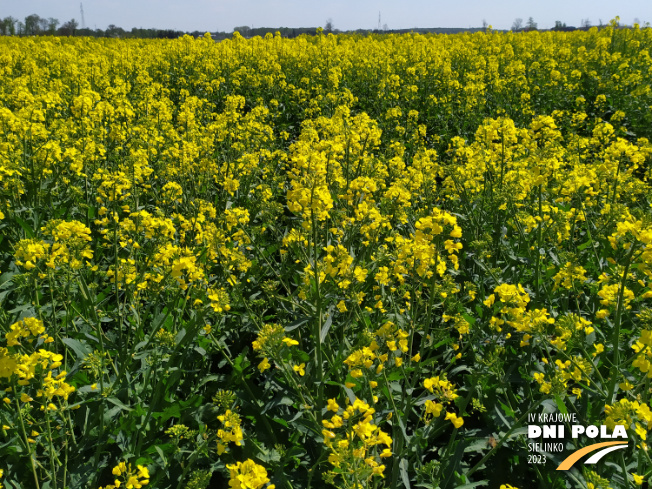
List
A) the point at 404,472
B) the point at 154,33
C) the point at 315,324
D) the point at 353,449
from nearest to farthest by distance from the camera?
the point at 353,449
the point at 404,472
the point at 315,324
the point at 154,33

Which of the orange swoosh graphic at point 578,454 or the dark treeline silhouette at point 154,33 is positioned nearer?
the orange swoosh graphic at point 578,454

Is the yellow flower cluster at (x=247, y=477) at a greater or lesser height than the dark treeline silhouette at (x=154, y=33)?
lesser

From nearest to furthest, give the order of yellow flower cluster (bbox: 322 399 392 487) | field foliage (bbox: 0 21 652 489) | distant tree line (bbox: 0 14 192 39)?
yellow flower cluster (bbox: 322 399 392 487) < field foliage (bbox: 0 21 652 489) < distant tree line (bbox: 0 14 192 39)

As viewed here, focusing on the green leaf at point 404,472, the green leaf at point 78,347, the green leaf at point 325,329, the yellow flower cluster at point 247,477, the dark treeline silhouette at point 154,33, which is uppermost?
the dark treeline silhouette at point 154,33

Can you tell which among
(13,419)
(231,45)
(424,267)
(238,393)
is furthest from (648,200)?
(231,45)

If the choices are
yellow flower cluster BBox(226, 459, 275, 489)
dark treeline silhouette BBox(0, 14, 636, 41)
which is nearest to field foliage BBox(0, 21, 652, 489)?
yellow flower cluster BBox(226, 459, 275, 489)

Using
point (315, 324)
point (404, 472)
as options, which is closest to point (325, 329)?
point (315, 324)

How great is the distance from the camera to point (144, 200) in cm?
539

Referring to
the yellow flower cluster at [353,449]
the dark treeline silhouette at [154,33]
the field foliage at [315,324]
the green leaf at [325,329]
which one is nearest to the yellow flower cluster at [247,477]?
the field foliage at [315,324]

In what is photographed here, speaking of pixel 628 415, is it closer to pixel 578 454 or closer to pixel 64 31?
pixel 578 454

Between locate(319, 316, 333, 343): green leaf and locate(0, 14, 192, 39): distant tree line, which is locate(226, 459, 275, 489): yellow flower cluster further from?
locate(0, 14, 192, 39): distant tree line

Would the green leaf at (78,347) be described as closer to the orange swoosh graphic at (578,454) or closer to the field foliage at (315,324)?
the field foliage at (315,324)

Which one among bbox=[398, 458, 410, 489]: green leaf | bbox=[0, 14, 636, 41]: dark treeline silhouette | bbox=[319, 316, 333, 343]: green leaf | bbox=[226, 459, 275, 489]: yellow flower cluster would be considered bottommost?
bbox=[398, 458, 410, 489]: green leaf

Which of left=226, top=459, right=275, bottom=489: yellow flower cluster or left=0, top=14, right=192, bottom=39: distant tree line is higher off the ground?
left=0, top=14, right=192, bottom=39: distant tree line
